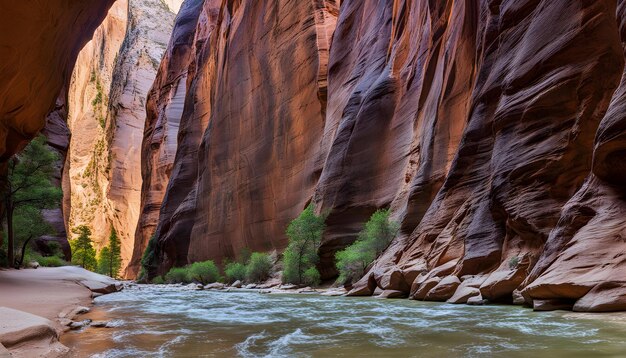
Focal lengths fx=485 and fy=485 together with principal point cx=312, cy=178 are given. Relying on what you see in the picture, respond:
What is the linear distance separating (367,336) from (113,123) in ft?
306

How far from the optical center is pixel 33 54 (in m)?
13.0

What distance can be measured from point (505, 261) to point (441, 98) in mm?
10351

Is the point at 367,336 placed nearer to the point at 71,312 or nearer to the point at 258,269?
the point at 71,312

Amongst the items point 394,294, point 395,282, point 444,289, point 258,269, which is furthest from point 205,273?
point 444,289

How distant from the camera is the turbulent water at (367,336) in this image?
5.34m

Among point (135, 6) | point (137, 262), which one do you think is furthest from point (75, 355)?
point (135, 6)

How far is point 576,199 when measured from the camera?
9.92 m

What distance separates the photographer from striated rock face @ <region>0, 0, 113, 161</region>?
11258 millimetres

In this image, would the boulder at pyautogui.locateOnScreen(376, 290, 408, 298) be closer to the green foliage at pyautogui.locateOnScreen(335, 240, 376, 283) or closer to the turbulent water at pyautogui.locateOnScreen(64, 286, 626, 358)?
the green foliage at pyautogui.locateOnScreen(335, 240, 376, 283)

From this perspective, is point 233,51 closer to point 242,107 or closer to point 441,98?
point 242,107

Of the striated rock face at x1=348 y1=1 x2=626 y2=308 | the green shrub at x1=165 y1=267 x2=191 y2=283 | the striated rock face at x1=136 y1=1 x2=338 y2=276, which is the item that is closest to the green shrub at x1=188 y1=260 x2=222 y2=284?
the green shrub at x1=165 y1=267 x2=191 y2=283

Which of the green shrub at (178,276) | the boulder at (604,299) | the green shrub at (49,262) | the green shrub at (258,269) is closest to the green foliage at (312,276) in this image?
the green shrub at (258,269)

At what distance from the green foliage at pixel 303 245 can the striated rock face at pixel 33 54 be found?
1328 centimetres

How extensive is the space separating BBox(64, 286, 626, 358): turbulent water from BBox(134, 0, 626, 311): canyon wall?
5.12 ft
